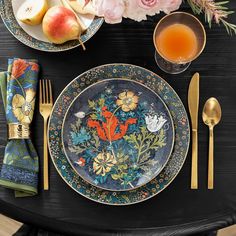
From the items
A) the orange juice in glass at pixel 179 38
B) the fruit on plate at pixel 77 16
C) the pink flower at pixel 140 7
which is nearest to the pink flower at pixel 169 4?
the pink flower at pixel 140 7

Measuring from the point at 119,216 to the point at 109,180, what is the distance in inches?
3.0

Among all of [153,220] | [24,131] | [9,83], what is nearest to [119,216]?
[153,220]

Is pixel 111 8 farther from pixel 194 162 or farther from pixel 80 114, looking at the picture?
pixel 194 162

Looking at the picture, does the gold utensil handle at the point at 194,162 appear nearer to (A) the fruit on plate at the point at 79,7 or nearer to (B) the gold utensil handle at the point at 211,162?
(B) the gold utensil handle at the point at 211,162

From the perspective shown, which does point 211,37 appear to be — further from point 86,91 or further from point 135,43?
point 86,91

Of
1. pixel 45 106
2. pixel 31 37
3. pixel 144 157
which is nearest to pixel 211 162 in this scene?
pixel 144 157

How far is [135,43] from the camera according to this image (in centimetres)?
85

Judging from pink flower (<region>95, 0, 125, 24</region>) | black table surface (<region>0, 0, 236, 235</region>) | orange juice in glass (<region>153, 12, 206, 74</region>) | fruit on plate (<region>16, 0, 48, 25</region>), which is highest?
fruit on plate (<region>16, 0, 48, 25</region>)

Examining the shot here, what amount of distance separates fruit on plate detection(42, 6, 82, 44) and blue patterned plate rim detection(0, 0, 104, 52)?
0.05ft

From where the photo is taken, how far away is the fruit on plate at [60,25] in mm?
802

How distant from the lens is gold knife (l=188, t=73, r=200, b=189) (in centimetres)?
79

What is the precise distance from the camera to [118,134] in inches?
31.9

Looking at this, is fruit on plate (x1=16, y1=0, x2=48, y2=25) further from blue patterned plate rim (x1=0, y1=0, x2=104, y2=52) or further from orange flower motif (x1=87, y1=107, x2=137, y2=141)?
orange flower motif (x1=87, y1=107, x2=137, y2=141)

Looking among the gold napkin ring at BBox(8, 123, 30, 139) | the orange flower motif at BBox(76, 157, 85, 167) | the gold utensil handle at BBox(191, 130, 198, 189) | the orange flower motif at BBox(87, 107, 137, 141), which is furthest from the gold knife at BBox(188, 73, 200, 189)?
the gold napkin ring at BBox(8, 123, 30, 139)
